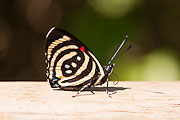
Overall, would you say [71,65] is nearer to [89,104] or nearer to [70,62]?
[70,62]

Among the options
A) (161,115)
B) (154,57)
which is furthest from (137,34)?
(161,115)

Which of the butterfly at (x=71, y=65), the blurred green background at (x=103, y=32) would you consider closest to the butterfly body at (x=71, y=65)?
the butterfly at (x=71, y=65)

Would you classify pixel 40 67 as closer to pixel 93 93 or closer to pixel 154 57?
pixel 154 57

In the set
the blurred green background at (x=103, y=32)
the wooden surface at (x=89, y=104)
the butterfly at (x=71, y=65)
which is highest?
the blurred green background at (x=103, y=32)

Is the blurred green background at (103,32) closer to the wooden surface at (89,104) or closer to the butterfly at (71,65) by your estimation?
the butterfly at (71,65)

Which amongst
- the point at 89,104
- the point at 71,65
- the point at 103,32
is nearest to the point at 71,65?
the point at 71,65
